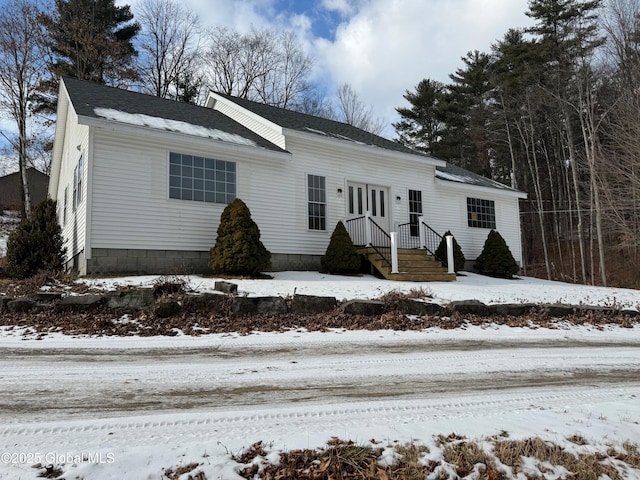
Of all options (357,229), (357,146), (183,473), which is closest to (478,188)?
(357,146)

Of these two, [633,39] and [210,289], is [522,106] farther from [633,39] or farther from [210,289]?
[210,289]

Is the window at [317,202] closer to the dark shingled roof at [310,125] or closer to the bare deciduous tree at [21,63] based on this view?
the dark shingled roof at [310,125]

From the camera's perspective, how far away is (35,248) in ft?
32.6

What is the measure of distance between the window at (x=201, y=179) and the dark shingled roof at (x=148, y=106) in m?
1.37

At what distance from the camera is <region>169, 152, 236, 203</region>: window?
34.4 feet

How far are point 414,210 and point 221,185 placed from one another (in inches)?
268

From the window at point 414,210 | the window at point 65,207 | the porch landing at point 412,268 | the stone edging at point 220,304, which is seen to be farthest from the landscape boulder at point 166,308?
the window at point 414,210

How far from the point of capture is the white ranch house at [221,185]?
9688mm

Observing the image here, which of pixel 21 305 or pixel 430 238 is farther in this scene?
pixel 430 238

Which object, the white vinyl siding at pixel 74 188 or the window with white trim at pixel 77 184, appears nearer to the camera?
the white vinyl siding at pixel 74 188

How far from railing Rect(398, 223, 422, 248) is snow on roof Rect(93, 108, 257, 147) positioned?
5.66 metres

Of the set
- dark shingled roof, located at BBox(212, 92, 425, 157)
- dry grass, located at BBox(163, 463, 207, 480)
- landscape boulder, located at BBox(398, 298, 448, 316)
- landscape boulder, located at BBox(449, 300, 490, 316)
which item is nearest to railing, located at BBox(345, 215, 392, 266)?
dark shingled roof, located at BBox(212, 92, 425, 157)

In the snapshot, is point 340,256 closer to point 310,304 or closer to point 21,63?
point 310,304

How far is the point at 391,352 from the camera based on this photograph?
5.22 m
